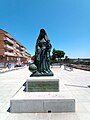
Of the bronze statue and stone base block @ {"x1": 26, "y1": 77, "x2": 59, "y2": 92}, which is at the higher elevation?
the bronze statue

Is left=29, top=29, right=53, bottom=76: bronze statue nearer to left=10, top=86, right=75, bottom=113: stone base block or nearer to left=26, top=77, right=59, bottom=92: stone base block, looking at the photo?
left=26, top=77, right=59, bottom=92: stone base block

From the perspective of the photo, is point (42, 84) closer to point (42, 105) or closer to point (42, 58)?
point (42, 105)

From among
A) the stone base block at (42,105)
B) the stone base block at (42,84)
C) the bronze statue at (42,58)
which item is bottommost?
the stone base block at (42,105)

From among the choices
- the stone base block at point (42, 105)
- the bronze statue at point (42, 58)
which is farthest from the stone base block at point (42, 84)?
the stone base block at point (42, 105)

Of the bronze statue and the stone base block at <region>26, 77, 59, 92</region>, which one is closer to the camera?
the stone base block at <region>26, 77, 59, 92</region>

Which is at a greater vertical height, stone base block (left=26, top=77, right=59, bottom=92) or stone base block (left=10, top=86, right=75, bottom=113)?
stone base block (left=26, top=77, right=59, bottom=92)

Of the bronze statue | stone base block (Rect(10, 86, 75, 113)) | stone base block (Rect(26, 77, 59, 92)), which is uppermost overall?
the bronze statue

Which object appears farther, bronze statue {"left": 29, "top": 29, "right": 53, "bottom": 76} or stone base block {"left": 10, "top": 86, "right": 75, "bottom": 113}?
bronze statue {"left": 29, "top": 29, "right": 53, "bottom": 76}

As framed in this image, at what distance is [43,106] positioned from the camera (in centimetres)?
445

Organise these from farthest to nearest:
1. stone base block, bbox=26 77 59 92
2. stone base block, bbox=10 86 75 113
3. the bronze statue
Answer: the bronze statue → stone base block, bbox=26 77 59 92 → stone base block, bbox=10 86 75 113

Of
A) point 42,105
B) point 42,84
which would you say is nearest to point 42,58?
point 42,84

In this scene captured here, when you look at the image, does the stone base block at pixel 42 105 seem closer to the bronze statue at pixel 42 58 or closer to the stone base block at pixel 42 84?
the stone base block at pixel 42 84

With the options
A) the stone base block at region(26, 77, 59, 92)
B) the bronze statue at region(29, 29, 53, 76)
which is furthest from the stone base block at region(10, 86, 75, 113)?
the bronze statue at region(29, 29, 53, 76)

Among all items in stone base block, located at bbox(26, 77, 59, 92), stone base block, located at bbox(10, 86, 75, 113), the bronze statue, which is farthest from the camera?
the bronze statue
